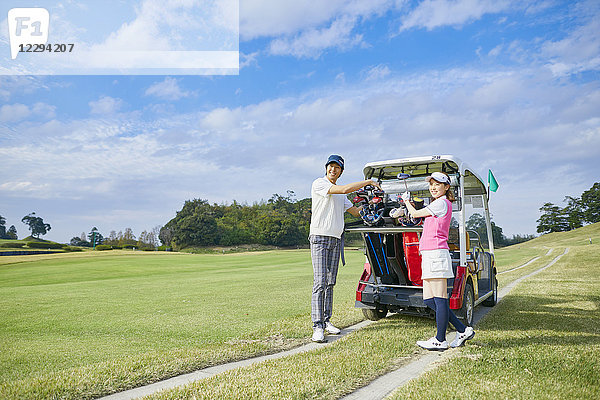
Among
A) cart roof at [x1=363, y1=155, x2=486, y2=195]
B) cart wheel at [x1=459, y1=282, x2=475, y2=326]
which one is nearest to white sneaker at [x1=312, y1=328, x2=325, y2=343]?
cart wheel at [x1=459, y1=282, x2=475, y2=326]

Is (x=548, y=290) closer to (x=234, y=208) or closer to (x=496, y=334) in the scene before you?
(x=496, y=334)

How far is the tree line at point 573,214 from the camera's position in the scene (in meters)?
81.6

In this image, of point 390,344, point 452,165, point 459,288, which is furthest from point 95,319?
point 452,165

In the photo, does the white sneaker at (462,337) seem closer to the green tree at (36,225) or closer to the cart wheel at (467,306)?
the cart wheel at (467,306)

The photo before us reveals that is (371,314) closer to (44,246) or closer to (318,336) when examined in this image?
(318,336)

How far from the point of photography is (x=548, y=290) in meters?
10.9

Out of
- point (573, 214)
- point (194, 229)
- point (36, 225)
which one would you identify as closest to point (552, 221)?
point (573, 214)

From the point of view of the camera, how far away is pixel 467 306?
19.7 ft

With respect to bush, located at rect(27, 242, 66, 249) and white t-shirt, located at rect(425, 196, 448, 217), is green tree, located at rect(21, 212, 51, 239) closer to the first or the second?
bush, located at rect(27, 242, 66, 249)

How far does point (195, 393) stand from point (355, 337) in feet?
8.43

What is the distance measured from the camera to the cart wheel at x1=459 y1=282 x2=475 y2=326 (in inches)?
230

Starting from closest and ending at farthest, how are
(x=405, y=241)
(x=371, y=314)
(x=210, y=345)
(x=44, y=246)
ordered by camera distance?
(x=210, y=345)
(x=405, y=241)
(x=371, y=314)
(x=44, y=246)

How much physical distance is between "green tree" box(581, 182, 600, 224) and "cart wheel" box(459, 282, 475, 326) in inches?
3590

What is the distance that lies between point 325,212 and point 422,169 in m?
2.14
